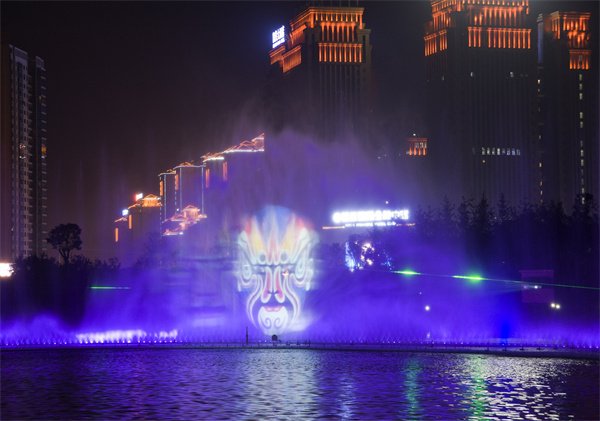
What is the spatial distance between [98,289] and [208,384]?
166 feet

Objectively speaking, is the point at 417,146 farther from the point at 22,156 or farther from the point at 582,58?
the point at 22,156

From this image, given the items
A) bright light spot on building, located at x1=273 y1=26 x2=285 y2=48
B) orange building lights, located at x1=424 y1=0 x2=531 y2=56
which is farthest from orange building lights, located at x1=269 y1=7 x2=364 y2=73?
orange building lights, located at x1=424 y1=0 x2=531 y2=56

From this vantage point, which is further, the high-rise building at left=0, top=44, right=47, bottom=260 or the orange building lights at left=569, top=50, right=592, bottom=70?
the orange building lights at left=569, top=50, right=592, bottom=70

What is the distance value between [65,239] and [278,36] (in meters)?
73.9

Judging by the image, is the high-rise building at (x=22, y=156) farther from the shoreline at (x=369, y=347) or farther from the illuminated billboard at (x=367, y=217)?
the shoreline at (x=369, y=347)

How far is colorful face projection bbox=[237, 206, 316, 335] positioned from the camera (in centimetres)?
6769

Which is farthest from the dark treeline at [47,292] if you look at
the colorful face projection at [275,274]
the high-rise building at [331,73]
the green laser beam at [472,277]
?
the high-rise building at [331,73]

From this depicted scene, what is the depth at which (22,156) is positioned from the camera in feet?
592

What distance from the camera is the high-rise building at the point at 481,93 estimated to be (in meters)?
167

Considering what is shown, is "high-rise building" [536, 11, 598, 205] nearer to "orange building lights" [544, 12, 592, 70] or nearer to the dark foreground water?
"orange building lights" [544, 12, 592, 70]

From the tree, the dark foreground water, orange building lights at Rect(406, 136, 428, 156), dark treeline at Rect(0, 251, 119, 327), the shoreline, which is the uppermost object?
orange building lights at Rect(406, 136, 428, 156)

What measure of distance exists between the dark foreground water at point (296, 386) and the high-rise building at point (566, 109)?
14032 cm

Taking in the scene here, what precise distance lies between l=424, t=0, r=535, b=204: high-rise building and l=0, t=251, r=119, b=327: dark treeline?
3531 inches

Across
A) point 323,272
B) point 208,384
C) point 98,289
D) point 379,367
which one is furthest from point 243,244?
point 208,384
